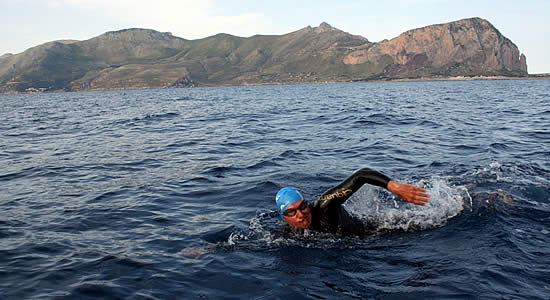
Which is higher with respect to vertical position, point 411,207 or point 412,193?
point 412,193

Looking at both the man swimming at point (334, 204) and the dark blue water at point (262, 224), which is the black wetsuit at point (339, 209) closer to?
the man swimming at point (334, 204)

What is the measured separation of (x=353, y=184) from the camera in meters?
6.26

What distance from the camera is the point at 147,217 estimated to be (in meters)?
8.69

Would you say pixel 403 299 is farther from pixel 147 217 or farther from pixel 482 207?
pixel 147 217

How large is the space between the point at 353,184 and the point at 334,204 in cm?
63

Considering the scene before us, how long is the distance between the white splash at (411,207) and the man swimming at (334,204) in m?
1.06

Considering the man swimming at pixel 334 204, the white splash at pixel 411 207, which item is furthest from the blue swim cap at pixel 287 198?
the white splash at pixel 411 207

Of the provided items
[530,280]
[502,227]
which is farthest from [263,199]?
[530,280]

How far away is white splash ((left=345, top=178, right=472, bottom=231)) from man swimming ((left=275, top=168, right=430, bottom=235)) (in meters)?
1.06

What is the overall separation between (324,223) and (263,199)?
3.35 meters

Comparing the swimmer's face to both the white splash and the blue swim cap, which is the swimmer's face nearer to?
the blue swim cap

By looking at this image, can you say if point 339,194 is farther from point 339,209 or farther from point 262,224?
point 262,224

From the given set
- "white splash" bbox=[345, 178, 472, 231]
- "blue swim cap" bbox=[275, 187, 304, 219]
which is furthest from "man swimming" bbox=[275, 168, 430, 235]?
"white splash" bbox=[345, 178, 472, 231]

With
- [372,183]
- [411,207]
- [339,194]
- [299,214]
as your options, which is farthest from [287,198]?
[411,207]
